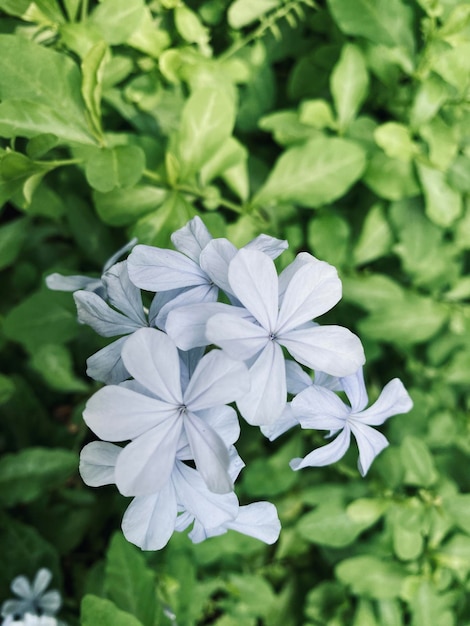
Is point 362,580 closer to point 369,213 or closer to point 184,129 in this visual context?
point 369,213

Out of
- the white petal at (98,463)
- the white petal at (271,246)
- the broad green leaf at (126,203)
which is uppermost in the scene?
the white petal at (271,246)

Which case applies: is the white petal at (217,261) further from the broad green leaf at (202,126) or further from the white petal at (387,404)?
the broad green leaf at (202,126)

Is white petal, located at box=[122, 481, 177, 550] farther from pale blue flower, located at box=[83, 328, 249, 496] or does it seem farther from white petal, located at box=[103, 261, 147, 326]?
white petal, located at box=[103, 261, 147, 326]

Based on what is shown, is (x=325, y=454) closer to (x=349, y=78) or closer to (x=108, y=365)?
(x=108, y=365)

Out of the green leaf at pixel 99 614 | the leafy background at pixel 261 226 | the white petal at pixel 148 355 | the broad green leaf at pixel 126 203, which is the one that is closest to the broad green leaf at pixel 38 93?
the leafy background at pixel 261 226

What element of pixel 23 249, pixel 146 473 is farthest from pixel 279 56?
pixel 146 473
